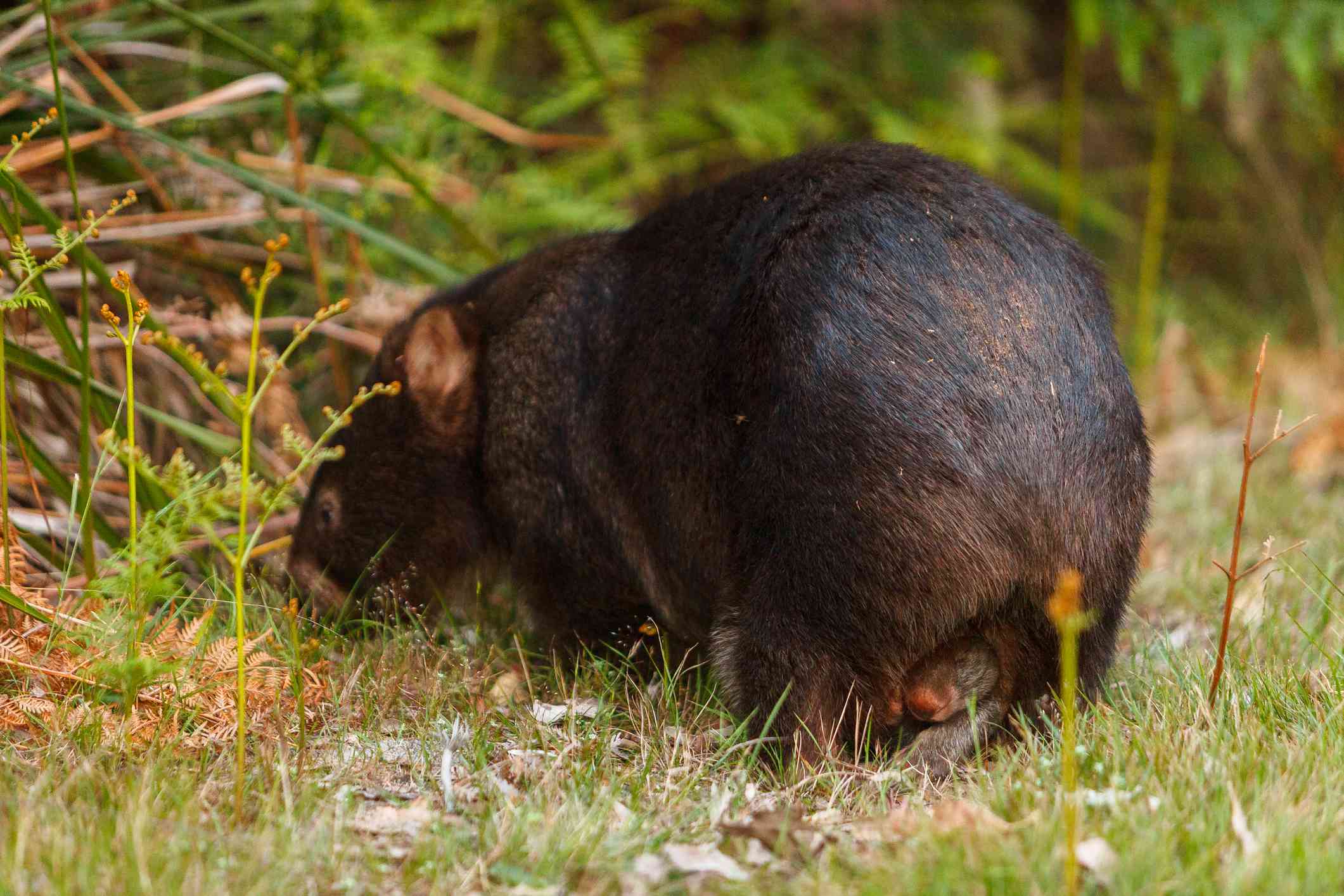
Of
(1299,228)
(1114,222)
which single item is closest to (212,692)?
(1114,222)

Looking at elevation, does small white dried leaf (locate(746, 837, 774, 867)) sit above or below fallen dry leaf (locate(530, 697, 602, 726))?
above

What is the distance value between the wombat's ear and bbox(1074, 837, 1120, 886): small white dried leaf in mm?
2273

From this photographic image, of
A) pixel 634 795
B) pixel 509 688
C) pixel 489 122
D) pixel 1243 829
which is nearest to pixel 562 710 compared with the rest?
pixel 509 688

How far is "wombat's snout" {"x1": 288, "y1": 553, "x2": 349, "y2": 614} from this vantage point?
3943 millimetres

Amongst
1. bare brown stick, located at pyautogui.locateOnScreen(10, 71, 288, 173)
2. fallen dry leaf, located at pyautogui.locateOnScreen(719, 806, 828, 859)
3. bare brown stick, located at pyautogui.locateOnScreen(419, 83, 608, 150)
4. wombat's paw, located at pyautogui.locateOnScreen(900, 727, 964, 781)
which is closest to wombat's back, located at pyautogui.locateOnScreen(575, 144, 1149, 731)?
wombat's paw, located at pyautogui.locateOnScreen(900, 727, 964, 781)

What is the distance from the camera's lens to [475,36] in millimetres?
7461

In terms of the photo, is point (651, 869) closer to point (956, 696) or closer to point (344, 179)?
point (956, 696)

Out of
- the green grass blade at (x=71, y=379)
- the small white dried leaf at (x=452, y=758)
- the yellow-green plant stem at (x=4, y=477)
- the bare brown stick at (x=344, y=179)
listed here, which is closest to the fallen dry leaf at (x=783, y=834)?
the small white dried leaf at (x=452, y=758)

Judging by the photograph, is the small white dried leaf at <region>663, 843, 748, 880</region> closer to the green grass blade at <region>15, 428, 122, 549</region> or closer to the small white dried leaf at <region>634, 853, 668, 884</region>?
the small white dried leaf at <region>634, 853, 668, 884</region>

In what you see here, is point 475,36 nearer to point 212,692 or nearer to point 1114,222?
point 1114,222

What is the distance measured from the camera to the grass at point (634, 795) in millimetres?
2133

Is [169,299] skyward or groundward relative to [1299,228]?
skyward

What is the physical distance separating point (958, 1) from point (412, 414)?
5.13m

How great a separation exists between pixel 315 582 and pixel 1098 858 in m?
2.60
